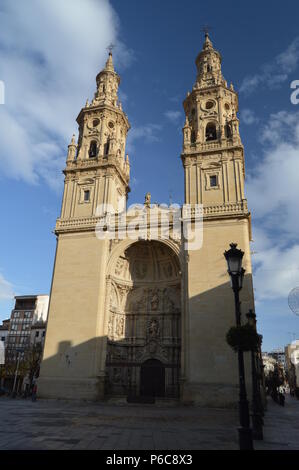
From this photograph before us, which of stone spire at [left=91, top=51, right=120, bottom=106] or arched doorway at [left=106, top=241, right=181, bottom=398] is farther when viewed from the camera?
stone spire at [left=91, top=51, right=120, bottom=106]

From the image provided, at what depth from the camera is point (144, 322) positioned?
29.0 meters

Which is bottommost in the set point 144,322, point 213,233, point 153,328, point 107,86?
point 153,328

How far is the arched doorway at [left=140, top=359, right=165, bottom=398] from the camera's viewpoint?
26.2 metres

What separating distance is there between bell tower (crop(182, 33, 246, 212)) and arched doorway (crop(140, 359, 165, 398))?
519 inches

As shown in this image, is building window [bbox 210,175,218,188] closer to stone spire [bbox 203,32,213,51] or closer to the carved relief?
the carved relief

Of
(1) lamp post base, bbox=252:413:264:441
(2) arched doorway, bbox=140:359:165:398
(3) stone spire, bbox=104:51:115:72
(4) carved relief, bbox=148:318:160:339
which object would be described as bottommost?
(1) lamp post base, bbox=252:413:264:441

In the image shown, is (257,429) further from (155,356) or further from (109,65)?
(109,65)

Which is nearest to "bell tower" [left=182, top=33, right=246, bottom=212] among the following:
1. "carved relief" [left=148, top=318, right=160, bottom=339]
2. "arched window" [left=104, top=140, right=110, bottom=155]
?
"arched window" [left=104, top=140, right=110, bottom=155]

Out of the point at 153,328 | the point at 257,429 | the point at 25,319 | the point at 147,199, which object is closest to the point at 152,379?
the point at 153,328

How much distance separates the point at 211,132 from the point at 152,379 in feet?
72.4

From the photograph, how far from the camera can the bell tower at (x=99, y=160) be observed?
30438 millimetres

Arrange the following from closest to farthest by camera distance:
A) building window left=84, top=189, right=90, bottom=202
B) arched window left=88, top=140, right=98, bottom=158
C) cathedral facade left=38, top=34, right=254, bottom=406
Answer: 1. cathedral facade left=38, top=34, right=254, bottom=406
2. building window left=84, top=189, right=90, bottom=202
3. arched window left=88, top=140, right=98, bottom=158

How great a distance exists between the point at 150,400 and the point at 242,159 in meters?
20.1

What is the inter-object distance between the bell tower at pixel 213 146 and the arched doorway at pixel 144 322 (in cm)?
570
